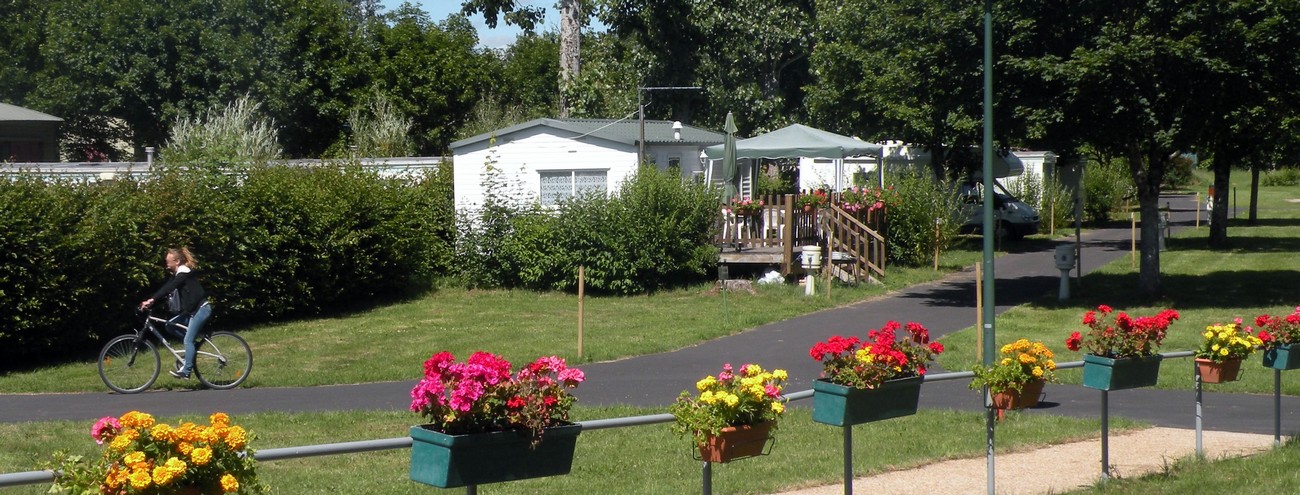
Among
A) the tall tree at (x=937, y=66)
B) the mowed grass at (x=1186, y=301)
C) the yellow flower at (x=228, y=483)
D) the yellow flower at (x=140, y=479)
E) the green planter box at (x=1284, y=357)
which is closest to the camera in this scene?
the yellow flower at (x=140, y=479)

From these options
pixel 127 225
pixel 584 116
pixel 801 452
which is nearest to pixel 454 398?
pixel 801 452

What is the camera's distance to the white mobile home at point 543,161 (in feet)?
77.9

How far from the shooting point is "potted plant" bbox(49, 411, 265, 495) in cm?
400

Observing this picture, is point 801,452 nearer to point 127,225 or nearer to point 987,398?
point 987,398

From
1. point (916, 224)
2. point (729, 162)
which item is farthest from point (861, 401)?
point (916, 224)

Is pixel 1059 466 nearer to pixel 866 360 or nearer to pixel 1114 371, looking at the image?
pixel 1114 371

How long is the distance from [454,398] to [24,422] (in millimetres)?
8308

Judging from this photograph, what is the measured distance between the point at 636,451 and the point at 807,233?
14263 mm

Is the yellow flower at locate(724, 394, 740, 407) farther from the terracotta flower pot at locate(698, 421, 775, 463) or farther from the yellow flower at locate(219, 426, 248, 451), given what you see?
the yellow flower at locate(219, 426, 248, 451)

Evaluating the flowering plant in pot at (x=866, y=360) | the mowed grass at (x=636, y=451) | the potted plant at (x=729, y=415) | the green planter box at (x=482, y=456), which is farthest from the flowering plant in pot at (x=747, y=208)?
the green planter box at (x=482, y=456)

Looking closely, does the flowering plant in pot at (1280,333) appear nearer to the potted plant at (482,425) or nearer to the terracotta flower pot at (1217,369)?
the terracotta flower pot at (1217,369)

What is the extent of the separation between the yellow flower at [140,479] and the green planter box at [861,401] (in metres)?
3.61

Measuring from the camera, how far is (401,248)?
71.5 ft

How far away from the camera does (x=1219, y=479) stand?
8289 mm
